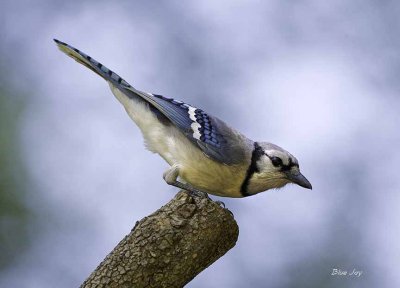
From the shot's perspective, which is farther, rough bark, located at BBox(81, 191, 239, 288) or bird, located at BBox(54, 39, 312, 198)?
bird, located at BBox(54, 39, 312, 198)

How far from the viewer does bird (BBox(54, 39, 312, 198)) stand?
4508 millimetres

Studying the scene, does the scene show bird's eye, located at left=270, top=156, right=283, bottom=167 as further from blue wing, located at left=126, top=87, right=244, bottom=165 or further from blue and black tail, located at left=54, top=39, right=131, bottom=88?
blue and black tail, located at left=54, top=39, right=131, bottom=88

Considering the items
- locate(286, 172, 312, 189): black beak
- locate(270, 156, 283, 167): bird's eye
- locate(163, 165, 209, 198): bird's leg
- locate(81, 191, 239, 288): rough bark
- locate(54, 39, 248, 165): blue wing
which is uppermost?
locate(286, 172, 312, 189): black beak

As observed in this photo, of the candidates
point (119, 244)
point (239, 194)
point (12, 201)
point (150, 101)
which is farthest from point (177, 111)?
point (12, 201)

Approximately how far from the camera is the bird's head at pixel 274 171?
4.57 m

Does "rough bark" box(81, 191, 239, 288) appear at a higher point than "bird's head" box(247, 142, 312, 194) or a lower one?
lower

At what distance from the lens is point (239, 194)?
4.57m

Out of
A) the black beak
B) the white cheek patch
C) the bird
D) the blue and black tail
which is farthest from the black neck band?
the blue and black tail

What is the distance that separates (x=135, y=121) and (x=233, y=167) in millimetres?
581

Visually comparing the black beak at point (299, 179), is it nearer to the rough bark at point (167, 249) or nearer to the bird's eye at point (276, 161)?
the bird's eye at point (276, 161)

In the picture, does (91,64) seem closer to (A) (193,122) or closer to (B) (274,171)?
(A) (193,122)

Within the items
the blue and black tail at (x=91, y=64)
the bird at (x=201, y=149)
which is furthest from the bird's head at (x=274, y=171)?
the blue and black tail at (x=91, y=64)

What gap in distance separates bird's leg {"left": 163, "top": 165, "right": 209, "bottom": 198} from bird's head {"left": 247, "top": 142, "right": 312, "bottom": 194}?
32cm

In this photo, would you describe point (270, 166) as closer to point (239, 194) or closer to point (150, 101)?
point (239, 194)
